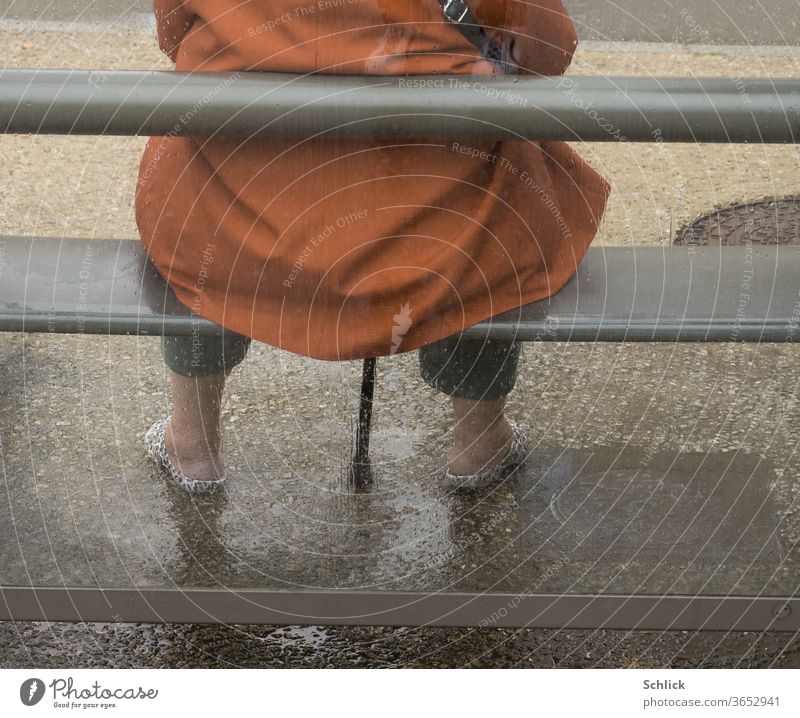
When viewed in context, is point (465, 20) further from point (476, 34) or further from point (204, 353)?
point (204, 353)

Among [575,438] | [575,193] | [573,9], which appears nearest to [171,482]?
[575,438]

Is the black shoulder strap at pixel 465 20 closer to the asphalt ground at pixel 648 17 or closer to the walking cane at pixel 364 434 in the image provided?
the asphalt ground at pixel 648 17

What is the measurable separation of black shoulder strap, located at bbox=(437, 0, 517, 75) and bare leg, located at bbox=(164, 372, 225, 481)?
461 mm

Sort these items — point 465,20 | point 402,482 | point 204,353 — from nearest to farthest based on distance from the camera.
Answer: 1. point 465,20
2. point 204,353
3. point 402,482

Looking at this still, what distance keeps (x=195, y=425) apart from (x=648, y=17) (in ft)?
2.14

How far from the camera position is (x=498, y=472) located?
138cm

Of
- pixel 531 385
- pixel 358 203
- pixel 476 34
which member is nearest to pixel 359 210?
pixel 358 203

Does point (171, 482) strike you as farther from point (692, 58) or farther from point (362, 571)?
point (692, 58)

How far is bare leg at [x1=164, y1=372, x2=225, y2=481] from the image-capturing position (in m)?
1.27

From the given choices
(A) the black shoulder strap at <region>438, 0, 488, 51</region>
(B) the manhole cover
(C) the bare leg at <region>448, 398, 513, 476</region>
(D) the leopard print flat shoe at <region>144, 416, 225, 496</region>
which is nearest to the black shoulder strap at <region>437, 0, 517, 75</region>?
(A) the black shoulder strap at <region>438, 0, 488, 51</region>

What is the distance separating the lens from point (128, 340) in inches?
51.5

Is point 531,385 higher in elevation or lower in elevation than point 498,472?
higher

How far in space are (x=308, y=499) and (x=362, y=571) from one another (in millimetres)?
112

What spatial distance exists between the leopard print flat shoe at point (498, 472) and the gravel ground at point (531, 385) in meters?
0.02
